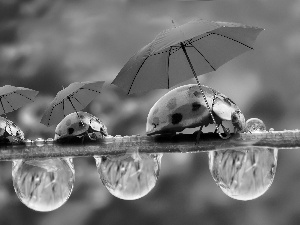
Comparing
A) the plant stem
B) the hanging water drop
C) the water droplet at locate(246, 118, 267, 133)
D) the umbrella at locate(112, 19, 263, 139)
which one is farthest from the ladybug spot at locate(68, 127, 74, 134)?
the water droplet at locate(246, 118, 267, 133)

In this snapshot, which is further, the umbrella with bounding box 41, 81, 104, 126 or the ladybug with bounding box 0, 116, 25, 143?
the umbrella with bounding box 41, 81, 104, 126

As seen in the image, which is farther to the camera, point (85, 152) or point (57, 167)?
point (57, 167)

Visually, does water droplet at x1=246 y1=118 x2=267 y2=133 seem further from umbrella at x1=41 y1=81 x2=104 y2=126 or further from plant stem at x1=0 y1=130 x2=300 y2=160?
umbrella at x1=41 y1=81 x2=104 y2=126

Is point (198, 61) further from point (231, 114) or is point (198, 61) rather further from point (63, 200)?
point (63, 200)

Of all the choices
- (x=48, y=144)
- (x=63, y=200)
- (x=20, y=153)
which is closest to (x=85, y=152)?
(x=48, y=144)

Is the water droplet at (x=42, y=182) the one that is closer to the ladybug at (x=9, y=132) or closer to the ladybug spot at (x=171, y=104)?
the ladybug at (x=9, y=132)

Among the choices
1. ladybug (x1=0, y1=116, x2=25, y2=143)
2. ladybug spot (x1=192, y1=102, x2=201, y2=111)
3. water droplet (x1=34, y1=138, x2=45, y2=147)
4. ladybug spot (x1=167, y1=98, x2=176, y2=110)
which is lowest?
water droplet (x1=34, y1=138, x2=45, y2=147)
